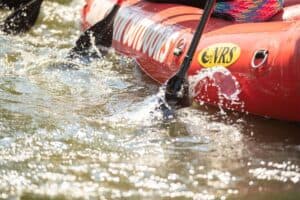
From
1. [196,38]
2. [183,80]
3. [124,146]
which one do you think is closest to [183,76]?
[183,80]

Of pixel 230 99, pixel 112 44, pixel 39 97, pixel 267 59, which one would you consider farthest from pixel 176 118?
pixel 112 44

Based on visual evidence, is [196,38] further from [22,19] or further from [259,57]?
[22,19]

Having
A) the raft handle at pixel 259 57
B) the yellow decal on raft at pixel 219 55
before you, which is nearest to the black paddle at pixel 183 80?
the yellow decal on raft at pixel 219 55

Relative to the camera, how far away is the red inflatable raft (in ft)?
10.6

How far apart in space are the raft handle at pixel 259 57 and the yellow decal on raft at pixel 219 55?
0.12 m

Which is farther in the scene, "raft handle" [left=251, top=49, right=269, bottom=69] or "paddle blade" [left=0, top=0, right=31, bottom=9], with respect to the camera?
"paddle blade" [left=0, top=0, right=31, bottom=9]

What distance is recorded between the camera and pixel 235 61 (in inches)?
136

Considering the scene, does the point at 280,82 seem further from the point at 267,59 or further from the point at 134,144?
the point at 134,144

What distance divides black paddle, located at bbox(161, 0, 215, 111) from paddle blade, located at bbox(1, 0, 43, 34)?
89.5 inches

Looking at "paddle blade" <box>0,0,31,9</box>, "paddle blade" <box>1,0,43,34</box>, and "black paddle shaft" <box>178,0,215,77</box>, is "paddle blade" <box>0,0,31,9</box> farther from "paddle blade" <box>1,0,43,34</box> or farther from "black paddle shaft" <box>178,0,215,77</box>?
"black paddle shaft" <box>178,0,215,77</box>

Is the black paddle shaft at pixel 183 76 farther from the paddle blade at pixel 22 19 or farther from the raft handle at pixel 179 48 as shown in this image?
the paddle blade at pixel 22 19

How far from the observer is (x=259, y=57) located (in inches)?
131

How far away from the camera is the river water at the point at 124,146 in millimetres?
2588

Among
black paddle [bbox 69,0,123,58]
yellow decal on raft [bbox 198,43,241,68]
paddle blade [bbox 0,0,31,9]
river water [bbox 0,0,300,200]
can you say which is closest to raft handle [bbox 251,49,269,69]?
yellow decal on raft [bbox 198,43,241,68]
